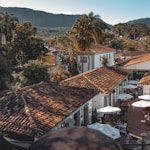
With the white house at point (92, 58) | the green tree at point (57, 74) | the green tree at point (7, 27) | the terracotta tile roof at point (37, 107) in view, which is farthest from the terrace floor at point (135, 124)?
the green tree at point (7, 27)

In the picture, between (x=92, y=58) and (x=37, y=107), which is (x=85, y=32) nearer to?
(x=92, y=58)

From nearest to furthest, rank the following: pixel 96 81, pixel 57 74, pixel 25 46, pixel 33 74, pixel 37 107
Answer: pixel 37 107, pixel 96 81, pixel 33 74, pixel 57 74, pixel 25 46

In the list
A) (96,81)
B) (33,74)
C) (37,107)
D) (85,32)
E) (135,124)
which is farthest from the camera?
(85,32)

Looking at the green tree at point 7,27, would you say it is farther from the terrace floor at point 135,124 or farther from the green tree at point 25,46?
the terrace floor at point 135,124

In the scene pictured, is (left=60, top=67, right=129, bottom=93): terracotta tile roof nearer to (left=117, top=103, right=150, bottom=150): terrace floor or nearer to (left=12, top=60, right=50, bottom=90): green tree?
(left=117, top=103, right=150, bottom=150): terrace floor

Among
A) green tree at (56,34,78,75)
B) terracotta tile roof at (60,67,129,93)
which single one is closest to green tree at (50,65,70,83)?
terracotta tile roof at (60,67,129,93)

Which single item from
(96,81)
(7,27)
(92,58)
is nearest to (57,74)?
(96,81)

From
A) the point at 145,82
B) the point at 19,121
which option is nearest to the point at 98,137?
the point at 19,121
